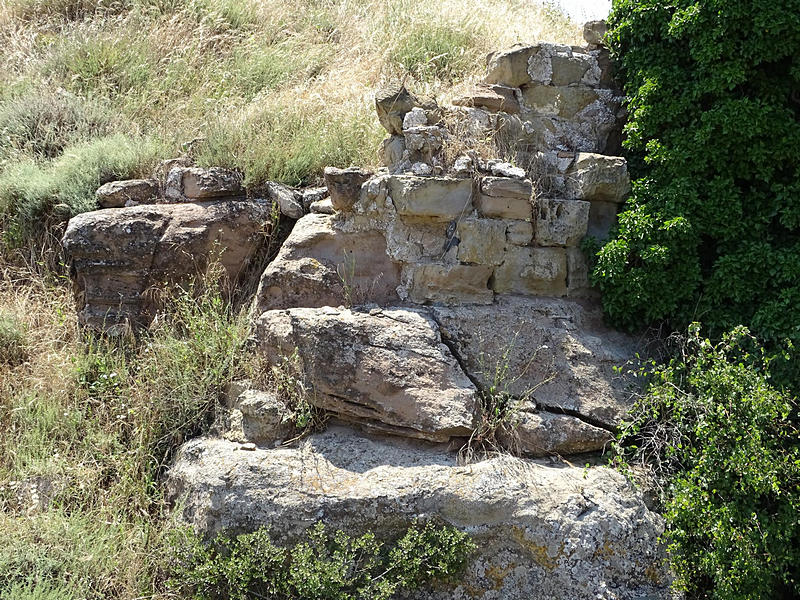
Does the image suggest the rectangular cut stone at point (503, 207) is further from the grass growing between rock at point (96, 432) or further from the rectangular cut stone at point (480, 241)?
the grass growing between rock at point (96, 432)

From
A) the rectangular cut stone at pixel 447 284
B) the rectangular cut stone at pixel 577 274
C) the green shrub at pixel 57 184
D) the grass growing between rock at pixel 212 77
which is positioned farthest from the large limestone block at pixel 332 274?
the green shrub at pixel 57 184

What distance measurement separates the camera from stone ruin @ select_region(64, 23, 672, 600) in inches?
169

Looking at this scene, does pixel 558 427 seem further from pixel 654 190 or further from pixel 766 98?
pixel 766 98

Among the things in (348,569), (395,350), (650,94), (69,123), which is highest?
(650,94)

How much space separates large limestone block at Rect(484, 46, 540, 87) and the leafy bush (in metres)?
2.40

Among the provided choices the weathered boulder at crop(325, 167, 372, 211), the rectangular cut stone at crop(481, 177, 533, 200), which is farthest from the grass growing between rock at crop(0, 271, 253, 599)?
the rectangular cut stone at crop(481, 177, 533, 200)

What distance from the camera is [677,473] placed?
4492 mm

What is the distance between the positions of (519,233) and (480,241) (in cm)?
31

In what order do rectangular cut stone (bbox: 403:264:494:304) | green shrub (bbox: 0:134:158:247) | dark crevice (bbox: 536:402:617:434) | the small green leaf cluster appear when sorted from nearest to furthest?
1. the small green leaf cluster
2. dark crevice (bbox: 536:402:617:434)
3. rectangular cut stone (bbox: 403:264:494:304)
4. green shrub (bbox: 0:134:158:247)

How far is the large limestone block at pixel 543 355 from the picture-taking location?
15.9 ft

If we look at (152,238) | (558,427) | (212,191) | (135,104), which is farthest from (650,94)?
(135,104)

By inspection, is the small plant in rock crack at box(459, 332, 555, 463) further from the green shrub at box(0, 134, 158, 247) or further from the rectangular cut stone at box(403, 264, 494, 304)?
the green shrub at box(0, 134, 158, 247)

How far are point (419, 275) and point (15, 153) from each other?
4.25m

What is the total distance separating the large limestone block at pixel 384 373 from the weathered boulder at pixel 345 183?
0.93 meters
